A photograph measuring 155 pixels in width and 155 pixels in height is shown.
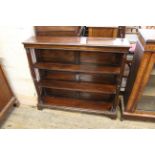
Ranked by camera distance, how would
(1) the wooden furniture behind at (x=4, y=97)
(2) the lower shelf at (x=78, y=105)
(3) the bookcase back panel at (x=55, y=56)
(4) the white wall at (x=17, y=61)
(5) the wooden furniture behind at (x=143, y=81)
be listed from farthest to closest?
(2) the lower shelf at (x=78, y=105), (1) the wooden furniture behind at (x=4, y=97), (3) the bookcase back panel at (x=55, y=56), (4) the white wall at (x=17, y=61), (5) the wooden furniture behind at (x=143, y=81)

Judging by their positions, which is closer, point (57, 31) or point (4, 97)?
point (57, 31)

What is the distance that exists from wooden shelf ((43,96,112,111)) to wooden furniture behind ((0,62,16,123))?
1.41 feet

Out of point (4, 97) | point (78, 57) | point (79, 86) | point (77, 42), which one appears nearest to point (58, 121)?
point (79, 86)

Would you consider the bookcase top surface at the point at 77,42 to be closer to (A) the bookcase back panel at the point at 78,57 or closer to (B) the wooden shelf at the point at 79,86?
(A) the bookcase back panel at the point at 78,57

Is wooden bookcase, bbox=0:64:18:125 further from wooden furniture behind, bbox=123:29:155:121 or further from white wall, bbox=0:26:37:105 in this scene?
wooden furniture behind, bbox=123:29:155:121

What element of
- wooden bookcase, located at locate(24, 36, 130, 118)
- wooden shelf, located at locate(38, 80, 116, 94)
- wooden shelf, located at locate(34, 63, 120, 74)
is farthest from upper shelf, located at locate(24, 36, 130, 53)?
wooden shelf, located at locate(38, 80, 116, 94)

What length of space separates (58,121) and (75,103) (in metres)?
Result: 0.30

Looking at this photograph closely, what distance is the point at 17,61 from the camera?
1.59 meters

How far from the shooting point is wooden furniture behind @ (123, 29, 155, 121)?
118cm

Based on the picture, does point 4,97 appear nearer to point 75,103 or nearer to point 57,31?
point 75,103

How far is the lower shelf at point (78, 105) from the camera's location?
68.6 inches

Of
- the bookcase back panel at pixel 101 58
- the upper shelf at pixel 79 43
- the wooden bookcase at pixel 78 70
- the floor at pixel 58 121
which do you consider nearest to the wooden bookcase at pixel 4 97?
the floor at pixel 58 121
